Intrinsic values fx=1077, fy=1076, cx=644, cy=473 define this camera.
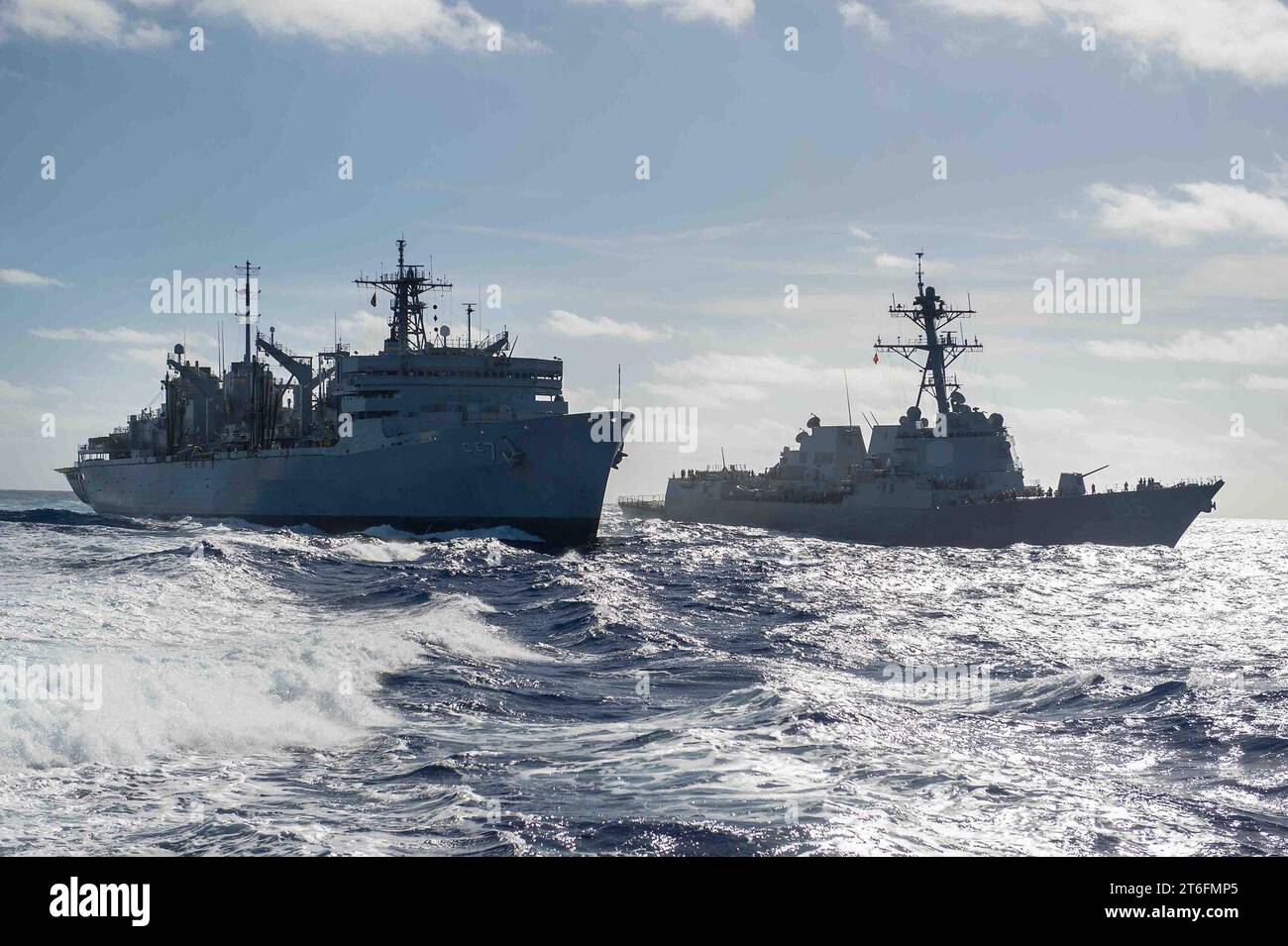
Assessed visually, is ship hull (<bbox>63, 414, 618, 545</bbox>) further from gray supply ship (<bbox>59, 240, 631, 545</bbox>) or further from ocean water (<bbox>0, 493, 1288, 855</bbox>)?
ocean water (<bbox>0, 493, 1288, 855</bbox>)

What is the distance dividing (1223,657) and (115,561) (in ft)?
84.7

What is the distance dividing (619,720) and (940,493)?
43.6 m

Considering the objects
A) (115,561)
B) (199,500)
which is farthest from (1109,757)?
(199,500)

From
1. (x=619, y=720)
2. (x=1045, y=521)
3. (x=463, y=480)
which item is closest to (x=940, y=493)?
(x=1045, y=521)

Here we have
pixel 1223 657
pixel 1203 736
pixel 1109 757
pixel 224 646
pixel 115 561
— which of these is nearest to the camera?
pixel 1109 757

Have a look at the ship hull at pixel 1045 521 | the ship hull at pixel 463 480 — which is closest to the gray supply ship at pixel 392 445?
the ship hull at pixel 463 480

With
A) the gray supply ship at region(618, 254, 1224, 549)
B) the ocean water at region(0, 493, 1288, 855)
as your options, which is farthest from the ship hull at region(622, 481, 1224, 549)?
the ocean water at region(0, 493, 1288, 855)

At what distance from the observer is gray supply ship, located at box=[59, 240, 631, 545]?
1720 inches

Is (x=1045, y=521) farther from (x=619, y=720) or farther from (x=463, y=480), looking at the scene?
(x=619, y=720)

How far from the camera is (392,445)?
45.6m

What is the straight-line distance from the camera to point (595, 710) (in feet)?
44.2

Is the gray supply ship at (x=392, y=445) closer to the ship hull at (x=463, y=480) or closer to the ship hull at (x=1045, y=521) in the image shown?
the ship hull at (x=463, y=480)

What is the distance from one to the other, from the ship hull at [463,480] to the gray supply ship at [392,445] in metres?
0.06
